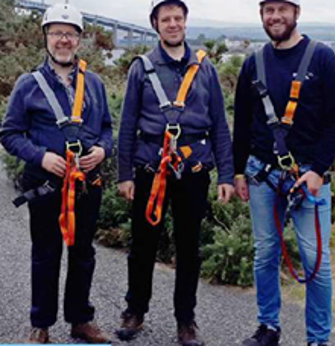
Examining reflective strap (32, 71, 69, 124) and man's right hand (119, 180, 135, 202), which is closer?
reflective strap (32, 71, 69, 124)

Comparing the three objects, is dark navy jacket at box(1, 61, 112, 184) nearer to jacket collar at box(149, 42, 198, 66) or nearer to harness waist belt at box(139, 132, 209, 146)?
harness waist belt at box(139, 132, 209, 146)

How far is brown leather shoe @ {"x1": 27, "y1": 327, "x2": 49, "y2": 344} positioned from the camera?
15.0 ft

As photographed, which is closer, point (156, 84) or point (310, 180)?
point (310, 180)

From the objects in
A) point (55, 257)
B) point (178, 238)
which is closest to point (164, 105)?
point (178, 238)

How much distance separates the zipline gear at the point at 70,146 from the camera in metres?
4.19

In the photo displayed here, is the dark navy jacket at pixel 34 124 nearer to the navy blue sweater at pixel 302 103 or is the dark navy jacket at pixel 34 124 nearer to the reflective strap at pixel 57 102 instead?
the reflective strap at pixel 57 102

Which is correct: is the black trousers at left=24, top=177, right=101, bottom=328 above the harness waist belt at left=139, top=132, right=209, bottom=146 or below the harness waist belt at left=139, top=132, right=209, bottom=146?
below

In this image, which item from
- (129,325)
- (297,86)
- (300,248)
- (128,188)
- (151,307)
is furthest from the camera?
(151,307)

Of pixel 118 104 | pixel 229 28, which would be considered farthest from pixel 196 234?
pixel 229 28

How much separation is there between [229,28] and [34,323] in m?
13.7

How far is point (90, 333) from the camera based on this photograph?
4676 mm

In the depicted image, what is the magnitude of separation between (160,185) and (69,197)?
1.95 ft

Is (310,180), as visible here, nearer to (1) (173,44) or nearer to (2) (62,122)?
(1) (173,44)

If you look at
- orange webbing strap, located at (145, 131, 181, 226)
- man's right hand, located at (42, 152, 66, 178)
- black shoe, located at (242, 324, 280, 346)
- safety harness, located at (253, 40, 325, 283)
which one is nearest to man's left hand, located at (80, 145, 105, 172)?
man's right hand, located at (42, 152, 66, 178)
